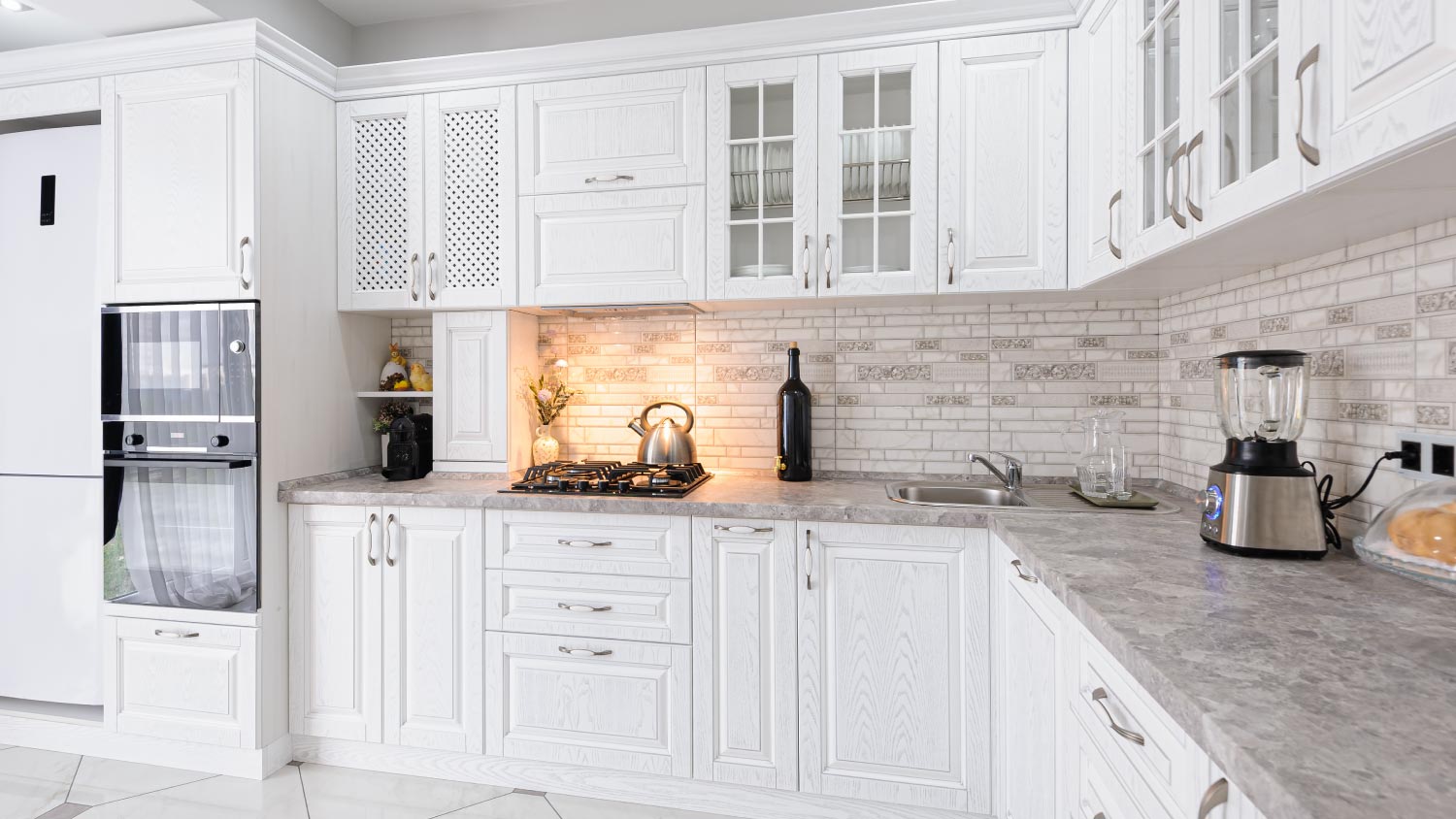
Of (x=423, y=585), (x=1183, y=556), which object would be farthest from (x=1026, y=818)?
(x=423, y=585)

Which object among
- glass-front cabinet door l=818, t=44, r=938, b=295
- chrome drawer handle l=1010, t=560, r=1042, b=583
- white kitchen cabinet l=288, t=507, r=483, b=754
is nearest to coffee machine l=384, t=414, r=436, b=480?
white kitchen cabinet l=288, t=507, r=483, b=754

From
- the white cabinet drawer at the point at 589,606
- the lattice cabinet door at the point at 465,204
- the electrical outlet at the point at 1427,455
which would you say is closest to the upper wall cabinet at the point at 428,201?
Result: the lattice cabinet door at the point at 465,204

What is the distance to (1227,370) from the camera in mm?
1470

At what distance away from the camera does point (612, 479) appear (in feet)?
7.39

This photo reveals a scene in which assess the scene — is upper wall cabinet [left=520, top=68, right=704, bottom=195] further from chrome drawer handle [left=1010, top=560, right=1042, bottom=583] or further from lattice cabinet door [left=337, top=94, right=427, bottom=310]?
chrome drawer handle [left=1010, top=560, right=1042, bottom=583]

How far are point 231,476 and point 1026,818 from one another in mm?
2528

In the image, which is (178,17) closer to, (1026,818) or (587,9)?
(587,9)

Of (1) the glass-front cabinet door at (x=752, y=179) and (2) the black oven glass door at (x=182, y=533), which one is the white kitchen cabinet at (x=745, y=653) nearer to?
(1) the glass-front cabinet door at (x=752, y=179)

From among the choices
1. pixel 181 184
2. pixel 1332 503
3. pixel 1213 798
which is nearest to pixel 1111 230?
pixel 1332 503

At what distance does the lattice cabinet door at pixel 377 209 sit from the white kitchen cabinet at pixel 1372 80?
249 cm

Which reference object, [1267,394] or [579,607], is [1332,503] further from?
[579,607]

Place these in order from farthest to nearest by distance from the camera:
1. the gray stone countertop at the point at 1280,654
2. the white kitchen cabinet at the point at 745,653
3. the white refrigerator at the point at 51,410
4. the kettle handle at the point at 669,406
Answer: the kettle handle at the point at 669,406 < the white refrigerator at the point at 51,410 < the white kitchen cabinet at the point at 745,653 < the gray stone countertop at the point at 1280,654

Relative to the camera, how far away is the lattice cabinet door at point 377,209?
2.52m

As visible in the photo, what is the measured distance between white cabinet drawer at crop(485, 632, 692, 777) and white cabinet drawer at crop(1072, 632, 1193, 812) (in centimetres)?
120
